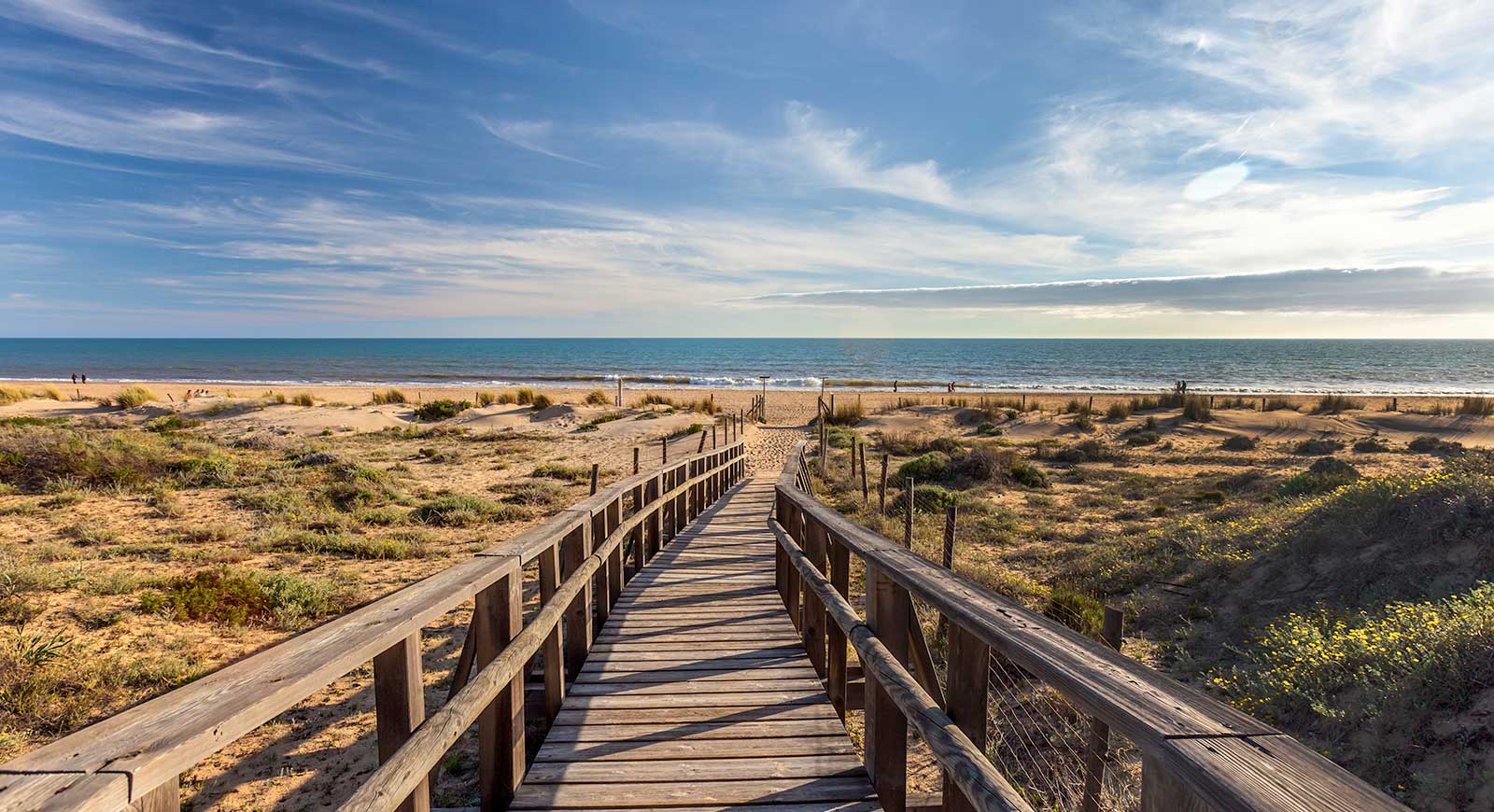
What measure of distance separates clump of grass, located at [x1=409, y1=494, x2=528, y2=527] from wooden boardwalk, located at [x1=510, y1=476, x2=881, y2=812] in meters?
7.18

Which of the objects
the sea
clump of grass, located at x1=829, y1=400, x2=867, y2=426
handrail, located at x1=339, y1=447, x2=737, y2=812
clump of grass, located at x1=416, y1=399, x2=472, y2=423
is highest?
the sea

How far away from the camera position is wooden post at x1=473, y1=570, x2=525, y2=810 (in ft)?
9.61

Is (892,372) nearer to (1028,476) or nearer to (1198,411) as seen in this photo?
(1198,411)

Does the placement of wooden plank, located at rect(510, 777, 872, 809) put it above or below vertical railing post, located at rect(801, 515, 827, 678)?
below

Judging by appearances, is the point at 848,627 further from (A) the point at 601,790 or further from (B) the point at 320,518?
(B) the point at 320,518

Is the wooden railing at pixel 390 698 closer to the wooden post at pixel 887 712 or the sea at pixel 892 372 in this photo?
the wooden post at pixel 887 712

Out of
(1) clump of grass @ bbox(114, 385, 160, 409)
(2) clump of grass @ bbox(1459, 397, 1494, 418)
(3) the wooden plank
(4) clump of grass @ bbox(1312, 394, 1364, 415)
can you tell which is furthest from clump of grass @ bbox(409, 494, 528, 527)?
(2) clump of grass @ bbox(1459, 397, 1494, 418)

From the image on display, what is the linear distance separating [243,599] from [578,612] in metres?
5.38

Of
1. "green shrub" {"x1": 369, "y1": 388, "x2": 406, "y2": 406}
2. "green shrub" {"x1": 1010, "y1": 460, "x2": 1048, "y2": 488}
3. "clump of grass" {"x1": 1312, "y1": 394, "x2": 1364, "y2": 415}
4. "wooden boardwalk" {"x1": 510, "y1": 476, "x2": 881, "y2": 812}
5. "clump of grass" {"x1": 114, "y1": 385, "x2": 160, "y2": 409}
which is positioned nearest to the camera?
"wooden boardwalk" {"x1": 510, "y1": 476, "x2": 881, "y2": 812}

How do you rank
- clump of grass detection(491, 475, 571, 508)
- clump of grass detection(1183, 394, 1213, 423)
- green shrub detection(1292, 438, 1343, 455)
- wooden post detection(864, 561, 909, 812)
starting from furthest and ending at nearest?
clump of grass detection(1183, 394, 1213, 423) → green shrub detection(1292, 438, 1343, 455) → clump of grass detection(491, 475, 571, 508) → wooden post detection(864, 561, 909, 812)

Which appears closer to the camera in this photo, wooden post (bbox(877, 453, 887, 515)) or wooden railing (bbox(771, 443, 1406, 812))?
wooden railing (bbox(771, 443, 1406, 812))

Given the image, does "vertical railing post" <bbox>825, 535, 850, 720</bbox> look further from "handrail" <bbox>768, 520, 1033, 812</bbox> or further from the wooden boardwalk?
"handrail" <bbox>768, 520, 1033, 812</bbox>

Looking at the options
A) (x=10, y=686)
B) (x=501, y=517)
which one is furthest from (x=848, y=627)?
(x=501, y=517)

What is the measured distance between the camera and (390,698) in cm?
224
